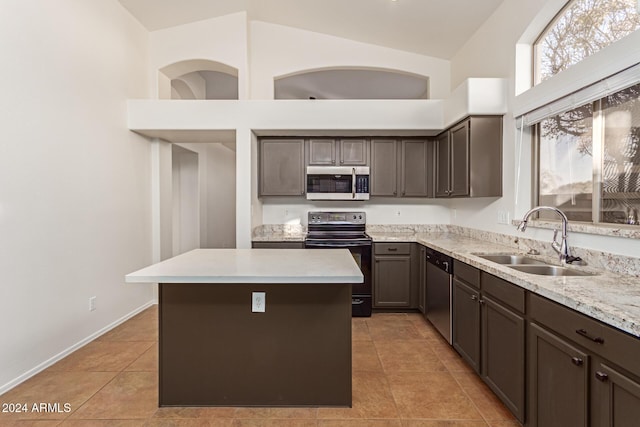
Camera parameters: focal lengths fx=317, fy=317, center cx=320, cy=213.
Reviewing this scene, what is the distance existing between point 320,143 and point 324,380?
282 cm

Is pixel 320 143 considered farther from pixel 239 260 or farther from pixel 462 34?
pixel 239 260

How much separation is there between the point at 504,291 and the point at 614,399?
0.76 metres

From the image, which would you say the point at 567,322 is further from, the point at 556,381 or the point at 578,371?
the point at 556,381

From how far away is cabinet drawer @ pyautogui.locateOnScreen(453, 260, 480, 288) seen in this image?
7.46ft

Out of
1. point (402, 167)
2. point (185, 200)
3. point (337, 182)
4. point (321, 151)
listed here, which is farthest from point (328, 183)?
point (185, 200)

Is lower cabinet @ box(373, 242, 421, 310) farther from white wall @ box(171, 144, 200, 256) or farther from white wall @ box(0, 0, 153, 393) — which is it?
white wall @ box(171, 144, 200, 256)

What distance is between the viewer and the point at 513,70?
282cm

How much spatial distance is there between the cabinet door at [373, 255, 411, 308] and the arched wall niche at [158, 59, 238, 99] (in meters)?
3.02

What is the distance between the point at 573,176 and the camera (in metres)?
2.37

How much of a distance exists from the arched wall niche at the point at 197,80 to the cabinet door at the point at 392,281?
9.90 feet

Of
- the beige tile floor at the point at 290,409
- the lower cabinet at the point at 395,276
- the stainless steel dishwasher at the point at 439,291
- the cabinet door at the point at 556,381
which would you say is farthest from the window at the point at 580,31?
the beige tile floor at the point at 290,409

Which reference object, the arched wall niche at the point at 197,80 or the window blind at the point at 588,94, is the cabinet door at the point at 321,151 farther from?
the window blind at the point at 588,94

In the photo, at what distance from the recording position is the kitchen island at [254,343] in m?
2.01

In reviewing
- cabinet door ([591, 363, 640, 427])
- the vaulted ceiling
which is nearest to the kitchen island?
cabinet door ([591, 363, 640, 427])
